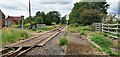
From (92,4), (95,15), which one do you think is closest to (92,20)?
(95,15)

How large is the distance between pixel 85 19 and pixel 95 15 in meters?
2.30

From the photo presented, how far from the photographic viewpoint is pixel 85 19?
113 feet

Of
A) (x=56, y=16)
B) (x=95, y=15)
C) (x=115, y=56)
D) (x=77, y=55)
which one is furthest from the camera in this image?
(x=56, y=16)

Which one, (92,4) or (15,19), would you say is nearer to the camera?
(92,4)

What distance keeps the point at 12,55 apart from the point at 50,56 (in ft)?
4.66

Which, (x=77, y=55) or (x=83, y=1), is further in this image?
(x=83, y=1)

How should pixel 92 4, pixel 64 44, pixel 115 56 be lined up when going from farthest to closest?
1. pixel 92 4
2. pixel 64 44
3. pixel 115 56

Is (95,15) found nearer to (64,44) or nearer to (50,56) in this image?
(64,44)

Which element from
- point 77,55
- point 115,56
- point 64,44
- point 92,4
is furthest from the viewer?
point 92,4

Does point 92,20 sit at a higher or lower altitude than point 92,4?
lower

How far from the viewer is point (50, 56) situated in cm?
723

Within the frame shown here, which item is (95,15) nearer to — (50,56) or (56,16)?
(50,56)

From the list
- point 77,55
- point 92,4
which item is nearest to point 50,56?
point 77,55

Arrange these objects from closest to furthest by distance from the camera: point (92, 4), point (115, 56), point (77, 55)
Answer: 1. point (115, 56)
2. point (77, 55)
3. point (92, 4)
